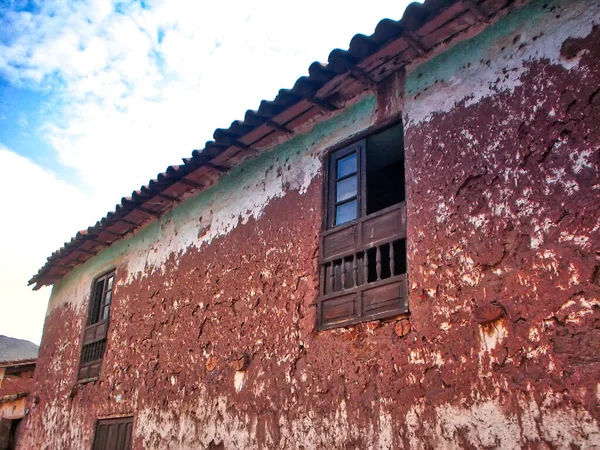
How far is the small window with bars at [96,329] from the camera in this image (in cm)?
863

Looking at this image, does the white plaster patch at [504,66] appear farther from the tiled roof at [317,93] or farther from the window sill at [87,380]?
the window sill at [87,380]

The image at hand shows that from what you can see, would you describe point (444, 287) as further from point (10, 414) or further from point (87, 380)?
point (10, 414)

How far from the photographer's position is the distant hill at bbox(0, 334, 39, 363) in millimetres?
42156

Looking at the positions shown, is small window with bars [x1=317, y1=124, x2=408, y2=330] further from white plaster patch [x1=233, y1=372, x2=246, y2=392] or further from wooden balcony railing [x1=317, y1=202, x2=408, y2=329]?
white plaster patch [x1=233, y1=372, x2=246, y2=392]

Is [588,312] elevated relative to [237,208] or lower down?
lower down

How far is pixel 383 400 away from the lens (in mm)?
4211

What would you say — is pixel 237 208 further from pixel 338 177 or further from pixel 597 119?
pixel 597 119

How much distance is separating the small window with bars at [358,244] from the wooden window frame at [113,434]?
3.77 metres

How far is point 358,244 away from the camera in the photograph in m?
5.01

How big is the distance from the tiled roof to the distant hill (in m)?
40.2

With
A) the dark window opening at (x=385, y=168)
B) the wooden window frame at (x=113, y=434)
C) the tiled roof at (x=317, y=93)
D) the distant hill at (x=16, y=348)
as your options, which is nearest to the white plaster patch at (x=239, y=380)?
the dark window opening at (x=385, y=168)

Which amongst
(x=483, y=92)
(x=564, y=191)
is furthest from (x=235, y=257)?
(x=564, y=191)

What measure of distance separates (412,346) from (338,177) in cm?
208

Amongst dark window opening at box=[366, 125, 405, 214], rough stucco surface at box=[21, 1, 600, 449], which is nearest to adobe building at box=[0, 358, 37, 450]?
rough stucco surface at box=[21, 1, 600, 449]
